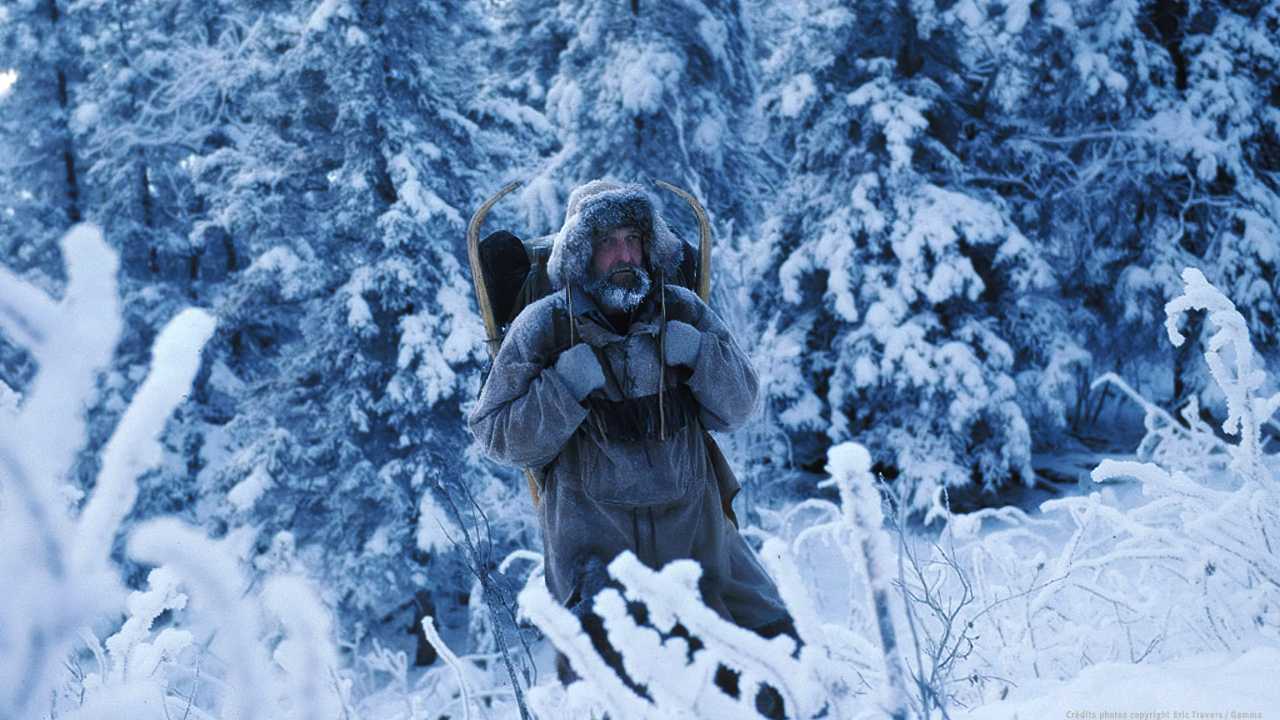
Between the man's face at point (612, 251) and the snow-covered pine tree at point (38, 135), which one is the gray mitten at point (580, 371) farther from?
the snow-covered pine tree at point (38, 135)

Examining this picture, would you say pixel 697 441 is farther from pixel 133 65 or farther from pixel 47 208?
pixel 47 208

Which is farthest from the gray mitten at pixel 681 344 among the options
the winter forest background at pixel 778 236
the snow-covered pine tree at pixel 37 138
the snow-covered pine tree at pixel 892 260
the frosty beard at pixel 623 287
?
the snow-covered pine tree at pixel 37 138

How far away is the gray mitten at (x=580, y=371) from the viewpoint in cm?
184

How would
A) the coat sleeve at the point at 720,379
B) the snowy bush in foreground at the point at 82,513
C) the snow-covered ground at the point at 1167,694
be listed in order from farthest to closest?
the coat sleeve at the point at 720,379, the snow-covered ground at the point at 1167,694, the snowy bush in foreground at the point at 82,513

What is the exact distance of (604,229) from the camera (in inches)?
77.4

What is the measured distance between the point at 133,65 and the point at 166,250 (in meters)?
2.70

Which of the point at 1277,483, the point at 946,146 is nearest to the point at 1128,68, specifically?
the point at 946,146

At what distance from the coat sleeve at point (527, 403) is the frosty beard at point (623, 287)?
0.16 meters

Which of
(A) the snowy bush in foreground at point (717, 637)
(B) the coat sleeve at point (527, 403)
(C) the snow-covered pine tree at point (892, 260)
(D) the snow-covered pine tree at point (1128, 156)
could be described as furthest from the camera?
(D) the snow-covered pine tree at point (1128, 156)

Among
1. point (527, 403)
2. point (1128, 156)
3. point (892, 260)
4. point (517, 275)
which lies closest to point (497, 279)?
point (517, 275)

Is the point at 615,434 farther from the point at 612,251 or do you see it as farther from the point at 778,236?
the point at 778,236

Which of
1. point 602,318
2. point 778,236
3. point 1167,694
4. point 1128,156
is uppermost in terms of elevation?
point 602,318

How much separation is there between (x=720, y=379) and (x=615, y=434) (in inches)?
11.5

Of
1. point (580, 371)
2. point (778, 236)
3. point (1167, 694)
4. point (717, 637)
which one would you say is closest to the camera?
point (717, 637)
